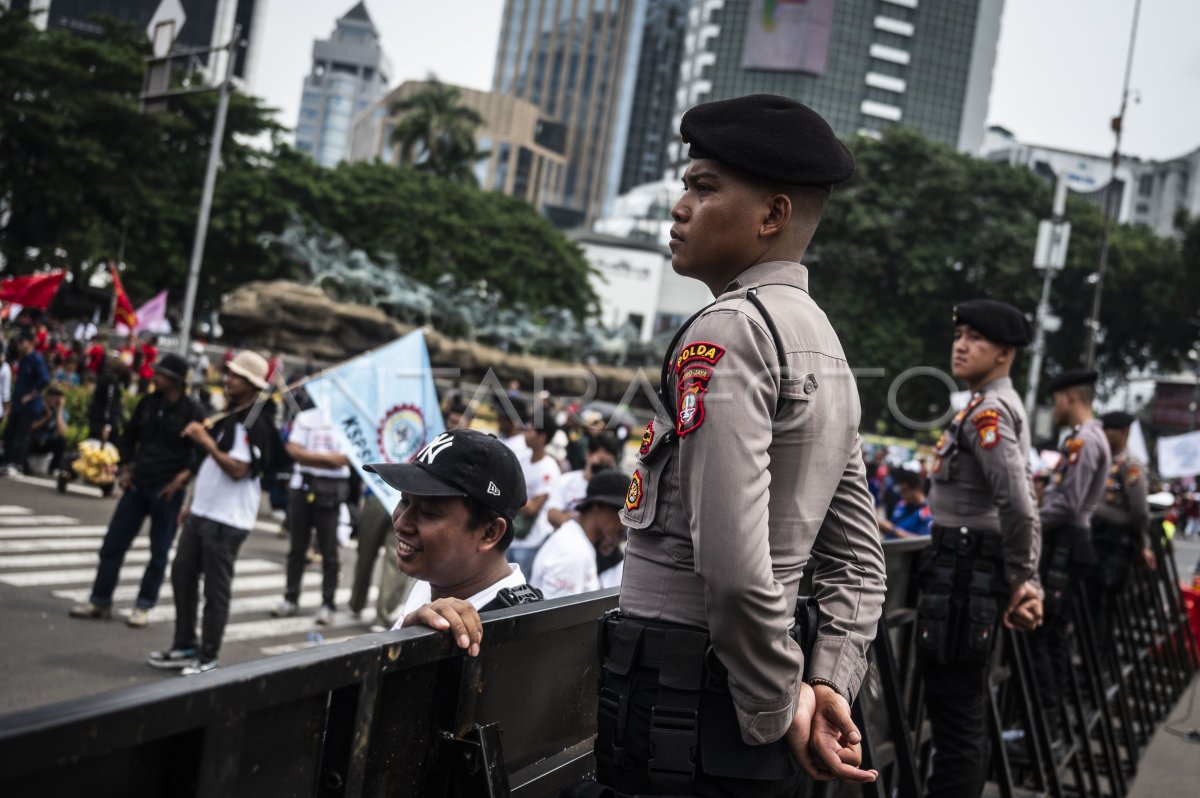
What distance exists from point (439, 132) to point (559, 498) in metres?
54.7

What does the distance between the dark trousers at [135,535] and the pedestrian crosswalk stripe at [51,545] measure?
103 inches

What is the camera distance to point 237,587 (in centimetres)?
1047

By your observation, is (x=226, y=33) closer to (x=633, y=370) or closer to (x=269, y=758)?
(x=633, y=370)

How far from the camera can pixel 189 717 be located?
1.55 metres

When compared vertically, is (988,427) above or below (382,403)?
above

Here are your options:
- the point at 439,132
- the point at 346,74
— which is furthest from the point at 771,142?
the point at 346,74

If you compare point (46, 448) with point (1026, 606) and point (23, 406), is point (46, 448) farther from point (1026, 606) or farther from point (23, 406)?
point (1026, 606)

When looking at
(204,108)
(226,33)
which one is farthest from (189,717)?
(226,33)

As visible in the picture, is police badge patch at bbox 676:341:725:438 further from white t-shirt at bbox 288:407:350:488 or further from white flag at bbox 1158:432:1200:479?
white flag at bbox 1158:432:1200:479

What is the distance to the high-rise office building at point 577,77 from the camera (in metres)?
151

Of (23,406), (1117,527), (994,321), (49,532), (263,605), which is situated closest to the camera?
(994,321)

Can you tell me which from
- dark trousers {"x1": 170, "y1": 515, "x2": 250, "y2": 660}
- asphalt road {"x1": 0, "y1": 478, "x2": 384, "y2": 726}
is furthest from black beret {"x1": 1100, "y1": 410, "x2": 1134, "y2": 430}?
dark trousers {"x1": 170, "y1": 515, "x2": 250, "y2": 660}

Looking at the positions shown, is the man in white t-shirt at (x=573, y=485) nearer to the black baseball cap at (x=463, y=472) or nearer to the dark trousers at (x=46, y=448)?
the black baseball cap at (x=463, y=472)

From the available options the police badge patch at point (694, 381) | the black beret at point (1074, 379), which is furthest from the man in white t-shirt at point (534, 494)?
the police badge patch at point (694, 381)
